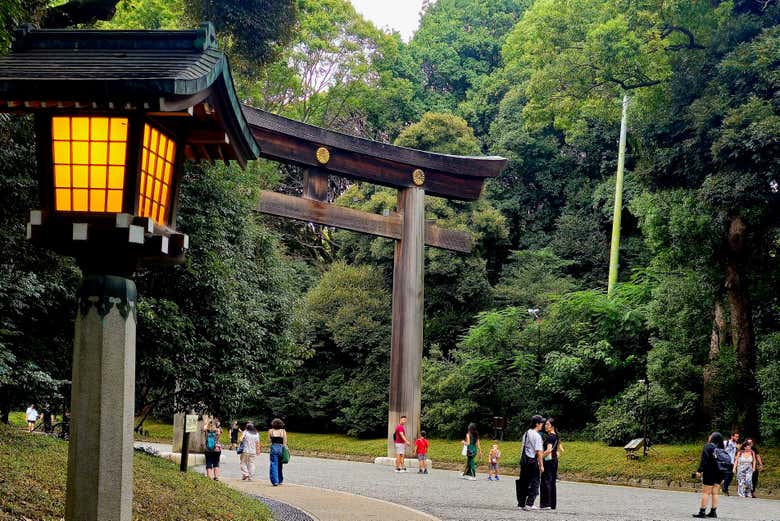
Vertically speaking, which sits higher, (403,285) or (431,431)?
(403,285)

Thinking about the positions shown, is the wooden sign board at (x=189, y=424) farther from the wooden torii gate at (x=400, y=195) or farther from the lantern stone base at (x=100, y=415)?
the lantern stone base at (x=100, y=415)

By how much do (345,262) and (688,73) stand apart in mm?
17054

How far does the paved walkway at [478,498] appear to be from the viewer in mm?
14797

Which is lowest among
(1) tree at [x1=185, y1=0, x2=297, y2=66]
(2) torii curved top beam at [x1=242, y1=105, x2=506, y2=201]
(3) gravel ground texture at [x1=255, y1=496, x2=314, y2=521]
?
(3) gravel ground texture at [x1=255, y1=496, x2=314, y2=521]

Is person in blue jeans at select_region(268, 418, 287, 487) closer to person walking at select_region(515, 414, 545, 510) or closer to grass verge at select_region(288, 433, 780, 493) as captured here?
person walking at select_region(515, 414, 545, 510)

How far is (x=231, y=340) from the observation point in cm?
1681

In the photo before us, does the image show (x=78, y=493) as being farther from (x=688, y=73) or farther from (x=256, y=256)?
(x=688, y=73)

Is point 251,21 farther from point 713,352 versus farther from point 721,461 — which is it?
point 713,352

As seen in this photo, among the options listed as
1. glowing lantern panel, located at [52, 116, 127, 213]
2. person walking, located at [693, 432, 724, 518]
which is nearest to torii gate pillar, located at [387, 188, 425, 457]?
person walking, located at [693, 432, 724, 518]

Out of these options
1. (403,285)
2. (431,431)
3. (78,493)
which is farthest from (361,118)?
(78,493)

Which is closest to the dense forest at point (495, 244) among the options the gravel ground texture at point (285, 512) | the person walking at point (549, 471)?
the gravel ground texture at point (285, 512)

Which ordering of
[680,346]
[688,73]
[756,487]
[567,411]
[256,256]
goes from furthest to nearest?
[567,411] < [680,346] < [688,73] < [756,487] < [256,256]

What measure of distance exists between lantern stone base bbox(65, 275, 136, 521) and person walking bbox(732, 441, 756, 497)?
1649cm

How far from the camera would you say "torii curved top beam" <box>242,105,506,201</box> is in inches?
870
